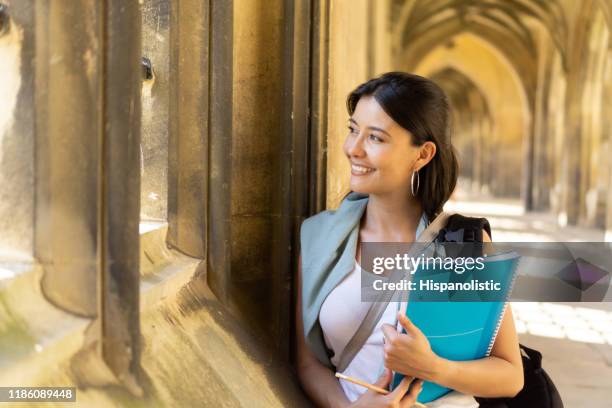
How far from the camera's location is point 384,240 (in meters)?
2.00

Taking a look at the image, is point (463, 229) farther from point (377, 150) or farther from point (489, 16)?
point (489, 16)

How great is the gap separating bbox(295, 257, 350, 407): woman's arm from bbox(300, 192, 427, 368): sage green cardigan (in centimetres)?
3

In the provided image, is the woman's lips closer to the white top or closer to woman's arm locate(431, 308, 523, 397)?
the white top

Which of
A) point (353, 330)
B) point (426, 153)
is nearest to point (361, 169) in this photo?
point (426, 153)

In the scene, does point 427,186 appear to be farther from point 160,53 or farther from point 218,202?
point 160,53

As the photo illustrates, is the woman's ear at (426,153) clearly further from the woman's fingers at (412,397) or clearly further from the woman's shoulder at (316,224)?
the woman's fingers at (412,397)

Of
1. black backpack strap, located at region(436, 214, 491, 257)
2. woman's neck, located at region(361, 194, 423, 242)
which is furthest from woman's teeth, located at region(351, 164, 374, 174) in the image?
black backpack strap, located at region(436, 214, 491, 257)

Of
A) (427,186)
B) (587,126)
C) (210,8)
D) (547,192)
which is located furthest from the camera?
(547,192)

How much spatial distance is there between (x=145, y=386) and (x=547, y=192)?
63.1 ft

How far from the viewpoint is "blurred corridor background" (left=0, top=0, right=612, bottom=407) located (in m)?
1.24

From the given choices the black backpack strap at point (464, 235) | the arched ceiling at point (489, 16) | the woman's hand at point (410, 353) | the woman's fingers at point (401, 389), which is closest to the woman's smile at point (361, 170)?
the black backpack strap at point (464, 235)

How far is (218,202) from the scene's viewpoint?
1892 mm

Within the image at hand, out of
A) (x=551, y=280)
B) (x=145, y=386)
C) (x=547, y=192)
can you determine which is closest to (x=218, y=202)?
(x=145, y=386)

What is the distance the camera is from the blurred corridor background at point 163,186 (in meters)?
1.24
